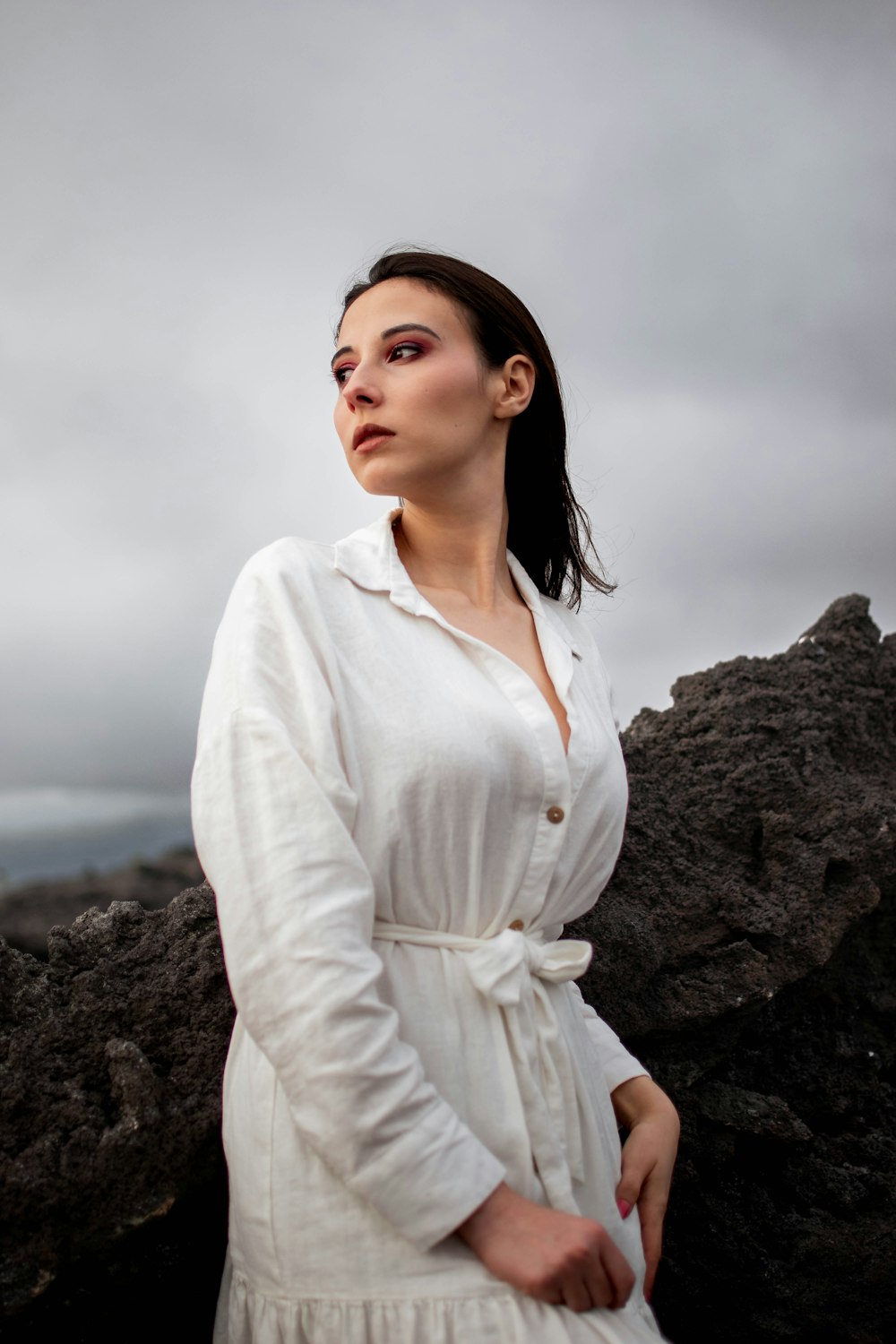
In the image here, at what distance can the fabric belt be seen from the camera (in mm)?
1737

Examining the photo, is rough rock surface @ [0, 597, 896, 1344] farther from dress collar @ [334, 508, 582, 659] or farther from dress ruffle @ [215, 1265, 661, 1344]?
dress collar @ [334, 508, 582, 659]

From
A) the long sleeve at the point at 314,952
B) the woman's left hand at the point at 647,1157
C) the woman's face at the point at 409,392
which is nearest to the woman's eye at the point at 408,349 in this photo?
the woman's face at the point at 409,392

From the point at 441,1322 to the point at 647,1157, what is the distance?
63cm

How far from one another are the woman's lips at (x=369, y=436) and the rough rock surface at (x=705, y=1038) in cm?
100

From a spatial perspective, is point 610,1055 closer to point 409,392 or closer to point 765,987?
point 765,987

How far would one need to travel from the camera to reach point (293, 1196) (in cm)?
161

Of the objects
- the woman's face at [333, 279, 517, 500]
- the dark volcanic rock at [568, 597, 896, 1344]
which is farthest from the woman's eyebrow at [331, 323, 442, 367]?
the dark volcanic rock at [568, 597, 896, 1344]

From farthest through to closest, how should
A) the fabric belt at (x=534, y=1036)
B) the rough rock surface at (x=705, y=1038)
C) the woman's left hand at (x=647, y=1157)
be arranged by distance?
1. the woman's left hand at (x=647, y=1157)
2. the rough rock surface at (x=705, y=1038)
3. the fabric belt at (x=534, y=1036)

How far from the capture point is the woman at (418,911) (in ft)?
4.94

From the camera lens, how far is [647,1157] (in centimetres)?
202

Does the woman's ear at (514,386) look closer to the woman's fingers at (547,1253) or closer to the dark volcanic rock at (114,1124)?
the dark volcanic rock at (114,1124)

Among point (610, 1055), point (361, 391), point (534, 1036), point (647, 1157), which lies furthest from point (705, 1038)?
point (361, 391)

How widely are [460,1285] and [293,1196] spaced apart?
0.28 metres

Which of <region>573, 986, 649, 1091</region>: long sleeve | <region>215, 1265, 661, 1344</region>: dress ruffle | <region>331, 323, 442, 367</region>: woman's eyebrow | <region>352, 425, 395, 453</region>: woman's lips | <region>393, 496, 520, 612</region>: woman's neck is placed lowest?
<region>215, 1265, 661, 1344</region>: dress ruffle
